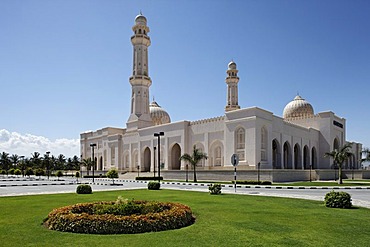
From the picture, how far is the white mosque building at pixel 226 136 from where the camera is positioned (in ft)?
143

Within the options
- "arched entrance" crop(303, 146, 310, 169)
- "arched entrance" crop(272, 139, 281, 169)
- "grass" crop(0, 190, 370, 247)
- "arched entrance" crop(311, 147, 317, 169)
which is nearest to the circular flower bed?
"grass" crop(0, 190, 370, 247)

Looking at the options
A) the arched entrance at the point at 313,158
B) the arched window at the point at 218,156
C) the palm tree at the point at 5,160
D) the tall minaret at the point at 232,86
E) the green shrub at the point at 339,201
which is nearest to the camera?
the green shrub at the point at 339,201

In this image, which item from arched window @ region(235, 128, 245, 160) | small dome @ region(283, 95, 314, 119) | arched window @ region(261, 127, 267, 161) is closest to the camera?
arched window @ region(235, 128, 245, 160)

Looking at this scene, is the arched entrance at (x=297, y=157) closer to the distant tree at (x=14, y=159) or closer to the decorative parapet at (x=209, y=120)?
the decorative parapet at (x=209, y=120)

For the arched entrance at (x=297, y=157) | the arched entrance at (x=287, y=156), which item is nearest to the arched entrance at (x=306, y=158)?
the arched entrance at (x=297, y=157)

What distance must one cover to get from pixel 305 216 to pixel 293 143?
43206mm

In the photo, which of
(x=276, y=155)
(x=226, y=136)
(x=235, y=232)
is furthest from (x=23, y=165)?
(x=235, y=232)

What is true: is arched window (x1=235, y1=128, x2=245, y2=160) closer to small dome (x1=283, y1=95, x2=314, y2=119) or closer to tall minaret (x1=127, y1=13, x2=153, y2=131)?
small dome (x1=283, y1=95, x2=314, y2=119)

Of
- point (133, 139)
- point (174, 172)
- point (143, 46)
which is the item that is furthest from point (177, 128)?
point (143, 46)

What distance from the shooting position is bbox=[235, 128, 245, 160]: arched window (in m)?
43.6

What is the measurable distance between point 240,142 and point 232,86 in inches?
906

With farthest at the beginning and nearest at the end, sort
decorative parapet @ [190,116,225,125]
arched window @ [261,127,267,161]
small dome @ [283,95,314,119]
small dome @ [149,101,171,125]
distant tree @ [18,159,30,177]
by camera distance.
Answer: distant tree @ [18,159,30,177]
small dome @ [149,101,171,125]
small dome @ [283,95,314,119]
decorative parapet @ [190,116,225,125]
arched window @ [261,127,267,161]

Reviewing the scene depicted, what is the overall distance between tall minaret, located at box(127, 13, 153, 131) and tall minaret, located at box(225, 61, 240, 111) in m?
15.6

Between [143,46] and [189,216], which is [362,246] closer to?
[189,216]
